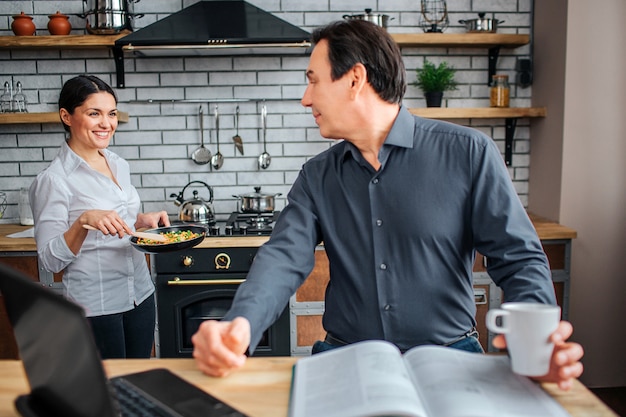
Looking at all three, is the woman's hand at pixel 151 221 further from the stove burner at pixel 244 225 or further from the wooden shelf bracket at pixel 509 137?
the wooden shelf bracket at pixel 509 137

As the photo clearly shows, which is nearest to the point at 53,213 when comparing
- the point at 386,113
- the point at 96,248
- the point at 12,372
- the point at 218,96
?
the point at 96,248

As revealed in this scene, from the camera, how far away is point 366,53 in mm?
1600

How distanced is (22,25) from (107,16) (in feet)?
1.57

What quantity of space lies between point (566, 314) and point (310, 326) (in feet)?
A: 4.37

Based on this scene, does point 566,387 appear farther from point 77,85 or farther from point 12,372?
point 77,85

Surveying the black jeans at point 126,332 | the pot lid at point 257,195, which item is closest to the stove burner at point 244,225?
the pot lid at point 257,195

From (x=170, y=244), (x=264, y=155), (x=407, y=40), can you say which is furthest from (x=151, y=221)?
(x=407, y=40)

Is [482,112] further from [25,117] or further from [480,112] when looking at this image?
[25,117]

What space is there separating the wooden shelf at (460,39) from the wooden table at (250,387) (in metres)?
2.41

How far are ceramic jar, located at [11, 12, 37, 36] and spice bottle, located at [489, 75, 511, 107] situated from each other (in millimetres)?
2596

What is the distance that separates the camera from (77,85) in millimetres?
2266

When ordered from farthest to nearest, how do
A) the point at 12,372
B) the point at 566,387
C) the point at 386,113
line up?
the point at 386,113, the point at 12,372, the point at 566,387

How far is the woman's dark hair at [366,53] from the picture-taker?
1.59 meters

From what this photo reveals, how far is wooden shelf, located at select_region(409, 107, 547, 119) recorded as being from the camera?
325 cm
